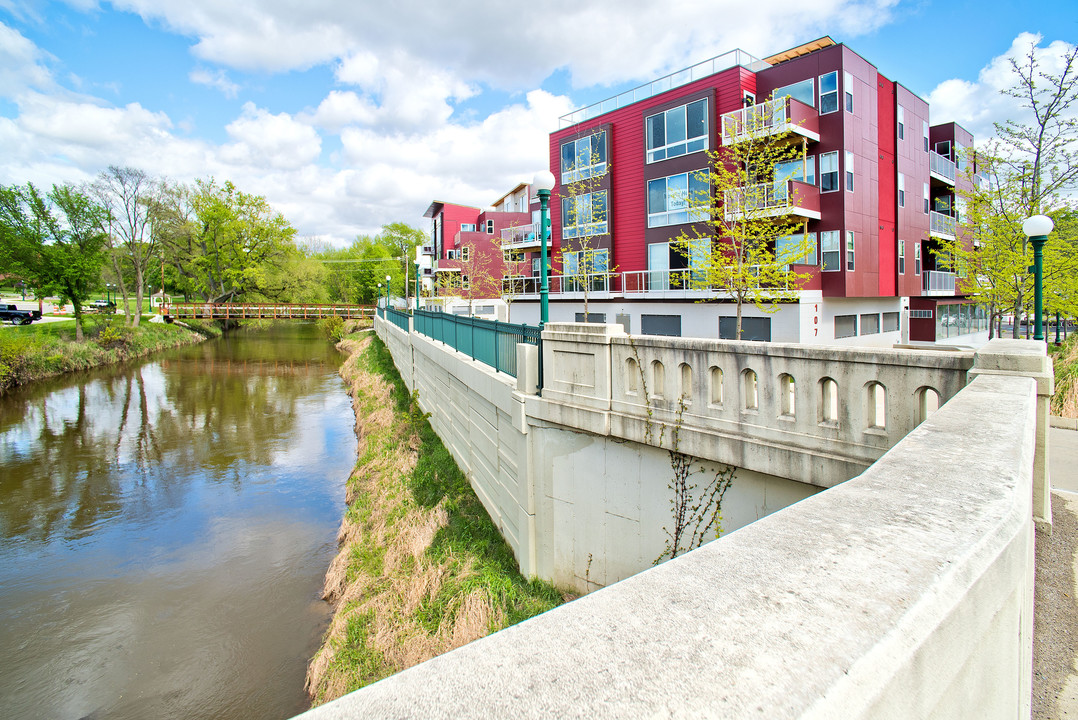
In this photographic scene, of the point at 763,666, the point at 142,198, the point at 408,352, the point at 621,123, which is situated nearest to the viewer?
the point at 763,666

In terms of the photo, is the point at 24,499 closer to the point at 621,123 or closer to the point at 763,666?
the point at 763,666

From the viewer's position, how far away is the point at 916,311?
31281 mm

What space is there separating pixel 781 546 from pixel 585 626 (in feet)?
2.65

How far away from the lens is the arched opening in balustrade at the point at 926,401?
471 cm

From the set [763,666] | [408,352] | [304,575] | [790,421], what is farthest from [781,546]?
[408,352]

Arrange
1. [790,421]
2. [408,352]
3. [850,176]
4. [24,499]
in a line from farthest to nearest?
1. [408,352]
2. [850,176]
3. [24,499]
4. [790,421]

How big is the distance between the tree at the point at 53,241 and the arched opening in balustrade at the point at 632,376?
43.8 m

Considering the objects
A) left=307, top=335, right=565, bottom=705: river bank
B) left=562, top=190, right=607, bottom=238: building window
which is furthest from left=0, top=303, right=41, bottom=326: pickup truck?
left=307, top=335, right=565, bottom=705: river bank

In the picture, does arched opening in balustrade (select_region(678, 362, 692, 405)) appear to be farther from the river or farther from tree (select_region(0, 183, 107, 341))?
tree (select_region(0, 183, 107, 341))

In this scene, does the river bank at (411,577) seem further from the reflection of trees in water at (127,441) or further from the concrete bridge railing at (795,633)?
the concrete bridge railing at (795,633)

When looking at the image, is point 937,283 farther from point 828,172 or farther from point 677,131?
point 677,131

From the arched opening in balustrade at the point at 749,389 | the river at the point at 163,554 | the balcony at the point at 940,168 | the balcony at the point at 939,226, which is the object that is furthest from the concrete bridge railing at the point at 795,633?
the balcony at the point at 940,168

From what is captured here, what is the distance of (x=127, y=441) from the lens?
20.6 metres

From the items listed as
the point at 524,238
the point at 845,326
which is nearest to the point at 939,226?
the point at 845,326
